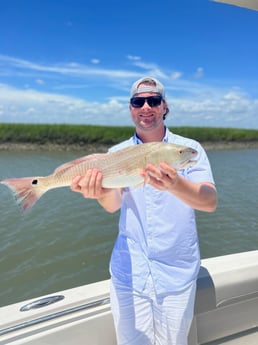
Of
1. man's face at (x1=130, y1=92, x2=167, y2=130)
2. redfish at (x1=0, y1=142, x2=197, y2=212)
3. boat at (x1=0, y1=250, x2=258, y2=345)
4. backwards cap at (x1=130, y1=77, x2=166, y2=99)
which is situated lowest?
boat at (x1=0, y1=250, x2=258, y2=345)

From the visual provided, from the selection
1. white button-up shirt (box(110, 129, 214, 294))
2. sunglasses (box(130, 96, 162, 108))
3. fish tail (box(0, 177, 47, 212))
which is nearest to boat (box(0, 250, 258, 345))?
white button-up shirt (box(110, 129, 214, 294))

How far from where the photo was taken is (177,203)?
75.2 inches

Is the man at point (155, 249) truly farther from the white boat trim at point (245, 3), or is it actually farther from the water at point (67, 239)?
the water at point (67, 239)

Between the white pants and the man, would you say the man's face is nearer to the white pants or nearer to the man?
the man

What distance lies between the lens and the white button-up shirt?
6.17ft

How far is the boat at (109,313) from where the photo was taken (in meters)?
2.19

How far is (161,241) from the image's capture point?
1.88 meters

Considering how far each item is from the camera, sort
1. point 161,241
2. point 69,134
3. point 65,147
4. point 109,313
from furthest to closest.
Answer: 1. point 69,134
2. point 65,147
3. point 109,313
4. point 161,241

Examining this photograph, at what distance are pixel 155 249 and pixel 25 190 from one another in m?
0.89

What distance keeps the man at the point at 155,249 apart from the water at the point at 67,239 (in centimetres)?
416

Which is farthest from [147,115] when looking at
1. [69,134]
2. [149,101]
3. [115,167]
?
[69,134]

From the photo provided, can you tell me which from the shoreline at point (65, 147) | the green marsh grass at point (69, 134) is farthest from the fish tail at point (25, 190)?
the green marsh grass at point (69, 134)

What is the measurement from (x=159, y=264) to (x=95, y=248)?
18.7 ft

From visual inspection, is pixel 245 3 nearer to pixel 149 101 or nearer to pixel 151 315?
→ pixel 149 101
